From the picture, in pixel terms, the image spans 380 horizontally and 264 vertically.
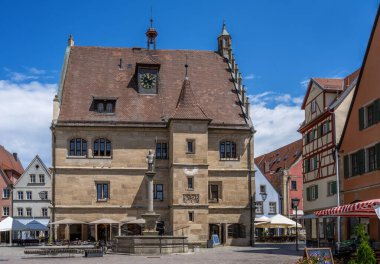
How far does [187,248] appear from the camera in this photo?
120 ft

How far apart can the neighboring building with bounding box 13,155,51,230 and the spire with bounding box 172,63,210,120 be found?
3799 centimetres

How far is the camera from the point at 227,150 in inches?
1999

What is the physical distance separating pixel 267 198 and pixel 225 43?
1004 inches

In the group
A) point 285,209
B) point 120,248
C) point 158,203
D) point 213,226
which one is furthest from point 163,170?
point 285,209

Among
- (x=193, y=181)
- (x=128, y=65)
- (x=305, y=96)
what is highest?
(x=128, y=65)

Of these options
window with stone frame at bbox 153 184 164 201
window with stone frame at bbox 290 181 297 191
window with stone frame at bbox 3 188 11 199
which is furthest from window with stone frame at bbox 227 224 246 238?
window with stone frame at bbox 3 188 11 199

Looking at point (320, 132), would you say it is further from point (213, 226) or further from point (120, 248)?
point (120, 248)

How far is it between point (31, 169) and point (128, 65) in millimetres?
33976

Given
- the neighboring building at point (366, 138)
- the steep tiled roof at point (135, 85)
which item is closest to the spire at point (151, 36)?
the steep tiled roof at point (135, 85)

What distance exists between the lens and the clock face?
52.3 meters

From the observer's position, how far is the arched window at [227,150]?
166 feet

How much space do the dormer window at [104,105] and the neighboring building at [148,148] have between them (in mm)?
79

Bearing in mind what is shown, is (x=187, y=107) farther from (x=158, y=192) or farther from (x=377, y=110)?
(x=377, y=110)

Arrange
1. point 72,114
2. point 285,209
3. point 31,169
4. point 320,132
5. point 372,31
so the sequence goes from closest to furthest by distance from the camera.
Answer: point 372,31 < point 320,132 < point 72,114 < point 285,209 < point 31,169
